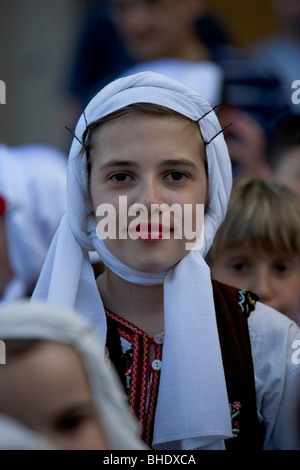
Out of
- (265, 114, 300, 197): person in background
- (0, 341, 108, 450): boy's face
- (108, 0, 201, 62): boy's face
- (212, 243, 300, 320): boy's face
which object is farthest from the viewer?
(108, 0, 201, 62): boy's face

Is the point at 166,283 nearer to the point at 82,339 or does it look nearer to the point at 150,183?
the point at 150,183

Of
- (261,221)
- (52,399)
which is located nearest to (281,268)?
(261,221)

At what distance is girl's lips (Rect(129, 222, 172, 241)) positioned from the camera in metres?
2.44

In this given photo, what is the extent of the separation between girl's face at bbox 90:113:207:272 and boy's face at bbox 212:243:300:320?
0.87m

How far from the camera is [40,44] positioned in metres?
7.72

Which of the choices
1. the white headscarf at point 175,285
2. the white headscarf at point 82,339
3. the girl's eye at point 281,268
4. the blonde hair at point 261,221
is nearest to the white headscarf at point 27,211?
the blonde hair at point 261,221

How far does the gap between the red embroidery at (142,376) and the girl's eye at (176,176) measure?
18.7 inches

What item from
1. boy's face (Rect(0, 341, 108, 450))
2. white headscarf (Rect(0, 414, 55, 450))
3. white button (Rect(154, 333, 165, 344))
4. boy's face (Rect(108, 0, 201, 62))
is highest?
boy's face (Rect(108, 0, 201, 62))

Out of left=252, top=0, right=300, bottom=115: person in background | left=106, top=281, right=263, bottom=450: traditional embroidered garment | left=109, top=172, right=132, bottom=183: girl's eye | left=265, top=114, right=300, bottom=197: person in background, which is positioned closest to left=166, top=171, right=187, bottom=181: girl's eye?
left=109, top=172, right=132, bottom=183: girl's eye

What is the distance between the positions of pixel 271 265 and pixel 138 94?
3.92 feet

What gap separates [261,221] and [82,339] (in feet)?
6.22

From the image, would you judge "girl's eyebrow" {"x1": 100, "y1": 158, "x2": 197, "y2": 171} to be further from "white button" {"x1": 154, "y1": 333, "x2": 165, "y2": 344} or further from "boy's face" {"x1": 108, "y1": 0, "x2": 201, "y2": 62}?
"boy's face" {"x1": 108, "y1": 0, "x2": 201, "y2": 62}

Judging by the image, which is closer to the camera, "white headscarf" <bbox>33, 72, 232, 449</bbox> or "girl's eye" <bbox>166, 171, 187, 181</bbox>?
"white headscarf" <bbox>33, 72, 232, 449</bbox>

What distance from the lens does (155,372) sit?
253 cm
